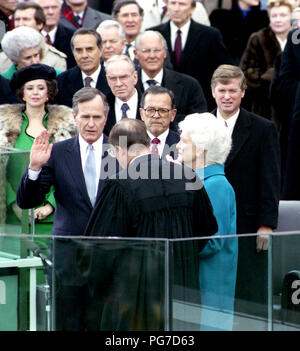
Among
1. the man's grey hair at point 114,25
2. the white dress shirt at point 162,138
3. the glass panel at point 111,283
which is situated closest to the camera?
the glass panel at point 111,283

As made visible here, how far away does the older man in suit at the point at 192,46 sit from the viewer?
10.3 m

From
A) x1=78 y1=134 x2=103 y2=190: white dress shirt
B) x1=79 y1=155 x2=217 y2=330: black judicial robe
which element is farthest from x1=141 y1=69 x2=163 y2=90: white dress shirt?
x1=79 y1=155 x2=217 y2=330: black judicial robe

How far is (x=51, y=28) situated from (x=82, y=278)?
566 cm

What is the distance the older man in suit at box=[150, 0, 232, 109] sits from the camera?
33.7 ft

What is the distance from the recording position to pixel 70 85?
8875 mm

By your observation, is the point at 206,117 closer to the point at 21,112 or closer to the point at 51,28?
the point at 21,112

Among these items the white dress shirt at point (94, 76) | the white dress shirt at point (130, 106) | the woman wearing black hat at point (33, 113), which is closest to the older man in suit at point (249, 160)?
the white dress shirt at point (130, 106)

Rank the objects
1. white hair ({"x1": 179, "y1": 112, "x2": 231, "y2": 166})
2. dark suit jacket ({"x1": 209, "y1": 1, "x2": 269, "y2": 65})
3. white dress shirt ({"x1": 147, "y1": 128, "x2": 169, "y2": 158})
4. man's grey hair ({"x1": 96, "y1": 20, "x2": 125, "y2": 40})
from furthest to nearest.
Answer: dark suit jacket ({"x1": 209, "y1": 1, "x2": 269, "y2": 65})
man's grey hair ({"x1": 96, "y1": 20, "x2": 125, "y2": 40})
white dress shirt ({"x1": 147, "y1": 128, "x2": 169, "y2": 158})
white hair ({"x1": 179, "y1": 112, "x2": 231, "y2": 166})

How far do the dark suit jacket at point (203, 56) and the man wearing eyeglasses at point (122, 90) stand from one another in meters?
1.94

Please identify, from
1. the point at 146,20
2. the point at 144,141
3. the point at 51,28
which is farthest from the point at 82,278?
the point at 146,20

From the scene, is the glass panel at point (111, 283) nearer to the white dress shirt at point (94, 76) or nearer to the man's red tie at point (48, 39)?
the white dress shirt at point (94, 76)

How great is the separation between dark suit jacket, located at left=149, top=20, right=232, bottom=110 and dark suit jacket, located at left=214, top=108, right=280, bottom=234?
8.25 ft

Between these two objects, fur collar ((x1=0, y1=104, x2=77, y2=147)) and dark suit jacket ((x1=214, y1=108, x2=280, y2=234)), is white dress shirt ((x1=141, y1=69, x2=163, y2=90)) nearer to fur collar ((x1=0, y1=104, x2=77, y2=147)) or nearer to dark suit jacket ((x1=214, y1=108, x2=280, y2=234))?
fur collar ((x1=0, y1=104, x2=77, y2=147))
